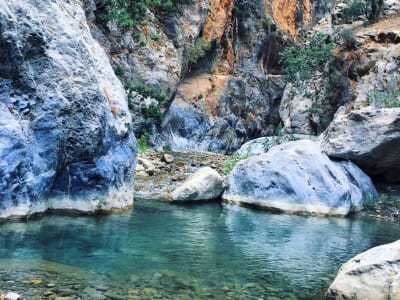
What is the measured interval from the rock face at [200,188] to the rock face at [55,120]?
6.53ft

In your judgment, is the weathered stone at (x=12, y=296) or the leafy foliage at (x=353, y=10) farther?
the leafy foliage at (x=353, y=10)

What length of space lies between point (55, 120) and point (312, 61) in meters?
17.5

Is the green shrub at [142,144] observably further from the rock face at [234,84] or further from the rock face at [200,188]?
the rock face at [200,188]

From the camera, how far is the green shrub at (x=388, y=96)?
1591cm

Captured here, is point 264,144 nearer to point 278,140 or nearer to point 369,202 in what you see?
point 278,140

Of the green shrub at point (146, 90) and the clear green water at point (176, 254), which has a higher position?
the green shrub at point (146, 90)

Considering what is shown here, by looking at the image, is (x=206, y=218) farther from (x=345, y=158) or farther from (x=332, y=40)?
(x=332, y=40)

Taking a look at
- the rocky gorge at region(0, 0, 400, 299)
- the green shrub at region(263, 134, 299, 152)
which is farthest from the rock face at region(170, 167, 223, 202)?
the green shrub at region(263, 134, 299, 152)

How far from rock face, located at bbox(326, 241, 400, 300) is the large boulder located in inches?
320

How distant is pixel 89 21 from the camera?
875 inches

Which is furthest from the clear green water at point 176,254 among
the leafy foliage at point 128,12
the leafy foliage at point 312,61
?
the leafy foliage at point 128,12

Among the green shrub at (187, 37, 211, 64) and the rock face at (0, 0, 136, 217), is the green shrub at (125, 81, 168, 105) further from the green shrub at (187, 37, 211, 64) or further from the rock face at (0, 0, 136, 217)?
the rock face at (0, 0, 136, 217)

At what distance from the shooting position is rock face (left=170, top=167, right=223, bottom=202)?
498 inches

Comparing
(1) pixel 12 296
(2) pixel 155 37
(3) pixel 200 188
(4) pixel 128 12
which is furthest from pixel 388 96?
(1) pixel 12 296
